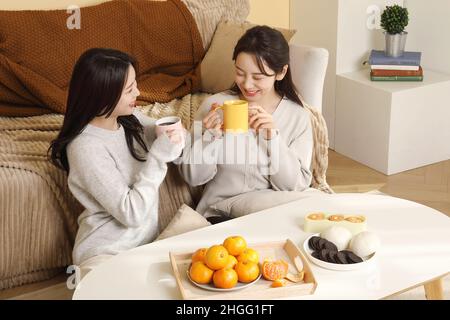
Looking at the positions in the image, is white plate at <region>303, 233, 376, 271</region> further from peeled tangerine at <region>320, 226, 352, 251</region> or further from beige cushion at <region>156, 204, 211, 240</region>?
beige cushion at <region>156, 204, 211, 240</region>

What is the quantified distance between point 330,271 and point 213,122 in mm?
626

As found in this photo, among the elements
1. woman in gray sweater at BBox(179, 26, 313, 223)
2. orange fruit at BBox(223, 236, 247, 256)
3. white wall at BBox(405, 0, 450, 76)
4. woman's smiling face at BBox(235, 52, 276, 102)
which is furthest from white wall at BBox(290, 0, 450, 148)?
orange fruit at BBox(223, 236, 247, 256)

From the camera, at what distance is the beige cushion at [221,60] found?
2.96 metres

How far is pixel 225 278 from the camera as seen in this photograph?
1.38 metres

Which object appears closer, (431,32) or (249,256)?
(249,256)

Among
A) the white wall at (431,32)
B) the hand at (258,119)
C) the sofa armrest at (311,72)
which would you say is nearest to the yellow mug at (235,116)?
the hand at (258,119)

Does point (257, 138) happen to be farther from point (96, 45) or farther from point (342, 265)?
point (96, 45)

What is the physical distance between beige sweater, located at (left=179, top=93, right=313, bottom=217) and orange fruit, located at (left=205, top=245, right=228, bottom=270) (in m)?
→ 0.60

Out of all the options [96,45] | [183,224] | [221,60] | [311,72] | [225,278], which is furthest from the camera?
[221,60]

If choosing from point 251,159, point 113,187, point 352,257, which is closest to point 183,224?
point 113,187

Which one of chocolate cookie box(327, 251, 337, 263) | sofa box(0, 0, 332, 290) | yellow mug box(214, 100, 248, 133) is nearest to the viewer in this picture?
chocolate cookie box(327, 251, 337, 263)

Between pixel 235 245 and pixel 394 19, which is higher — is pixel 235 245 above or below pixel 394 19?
below

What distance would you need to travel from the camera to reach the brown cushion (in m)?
2.70

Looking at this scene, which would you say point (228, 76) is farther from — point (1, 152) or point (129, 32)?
point (1, 152)
